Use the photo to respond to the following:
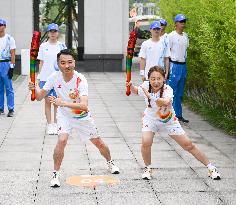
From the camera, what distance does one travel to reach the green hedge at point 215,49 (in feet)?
30.2

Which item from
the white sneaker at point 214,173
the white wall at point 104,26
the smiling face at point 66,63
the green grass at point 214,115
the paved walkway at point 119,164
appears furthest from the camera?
the white wall at point 104,26

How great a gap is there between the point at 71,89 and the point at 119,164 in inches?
61.0

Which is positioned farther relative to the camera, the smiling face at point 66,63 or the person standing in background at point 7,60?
the person standing in background at point 7,60

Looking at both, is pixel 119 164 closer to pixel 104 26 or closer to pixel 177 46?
pixel 177 46

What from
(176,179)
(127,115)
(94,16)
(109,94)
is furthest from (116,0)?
(176,179)

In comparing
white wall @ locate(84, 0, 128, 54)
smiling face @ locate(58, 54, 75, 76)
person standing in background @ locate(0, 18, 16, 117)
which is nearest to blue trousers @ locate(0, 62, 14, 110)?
person standing in background @ locate(0, 18, 16, 117)

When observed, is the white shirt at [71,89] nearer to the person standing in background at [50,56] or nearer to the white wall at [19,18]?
the person standing in background at [50,56]

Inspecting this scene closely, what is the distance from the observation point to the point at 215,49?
9.61m

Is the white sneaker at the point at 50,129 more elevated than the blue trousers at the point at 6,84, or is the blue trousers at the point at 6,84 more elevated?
the blue trousers at the point at 6,84

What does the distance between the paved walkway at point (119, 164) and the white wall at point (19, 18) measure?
10.7 meters

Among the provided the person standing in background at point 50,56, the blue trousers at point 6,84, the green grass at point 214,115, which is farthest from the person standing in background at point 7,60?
the green grass at point 214,115

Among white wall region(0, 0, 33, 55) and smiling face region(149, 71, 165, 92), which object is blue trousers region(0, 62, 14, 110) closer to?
smiling face region(149, 71, 165, 92)

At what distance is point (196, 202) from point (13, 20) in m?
17.5

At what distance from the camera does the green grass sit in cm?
989
